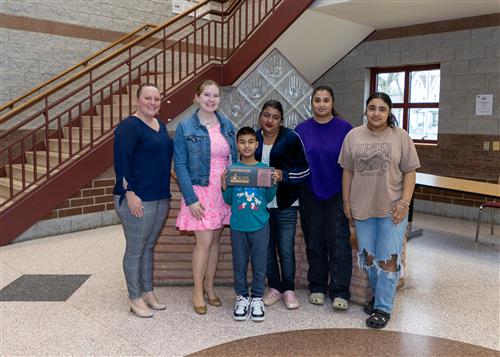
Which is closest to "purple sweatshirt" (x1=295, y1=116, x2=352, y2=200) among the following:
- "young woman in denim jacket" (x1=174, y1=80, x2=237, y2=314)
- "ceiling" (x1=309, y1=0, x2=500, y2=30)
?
"young woman in denim jacket" (x1=174, y1=80, x2=237, y2=314)

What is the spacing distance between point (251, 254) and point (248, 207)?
323 millimetres

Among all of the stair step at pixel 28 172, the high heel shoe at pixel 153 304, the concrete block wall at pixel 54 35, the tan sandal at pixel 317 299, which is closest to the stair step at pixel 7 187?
the stair step at pixel 28 172

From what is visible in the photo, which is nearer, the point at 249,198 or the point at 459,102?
the point at 249,198

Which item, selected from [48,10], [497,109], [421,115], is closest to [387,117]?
[497,109]

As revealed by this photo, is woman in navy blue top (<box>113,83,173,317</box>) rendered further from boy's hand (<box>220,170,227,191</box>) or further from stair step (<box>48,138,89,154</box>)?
stair step (<box>48,138,89,154</box>)

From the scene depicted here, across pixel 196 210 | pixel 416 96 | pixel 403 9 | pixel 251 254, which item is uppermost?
pixel 403 9

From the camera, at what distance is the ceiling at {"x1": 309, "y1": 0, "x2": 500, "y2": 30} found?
17.3 ft

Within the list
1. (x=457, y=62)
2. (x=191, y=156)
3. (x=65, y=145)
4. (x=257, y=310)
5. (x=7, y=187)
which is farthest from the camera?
(x=457, y=62)

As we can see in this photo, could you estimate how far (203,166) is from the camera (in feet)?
8.80

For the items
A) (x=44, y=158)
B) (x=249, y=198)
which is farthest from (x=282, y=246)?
(x=44, y=158)

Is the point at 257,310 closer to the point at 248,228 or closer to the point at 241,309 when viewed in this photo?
the point at 241,309

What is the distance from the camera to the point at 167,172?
2.70 metres

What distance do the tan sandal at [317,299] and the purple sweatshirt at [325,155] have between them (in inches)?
27.4

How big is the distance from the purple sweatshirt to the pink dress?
0.53m
